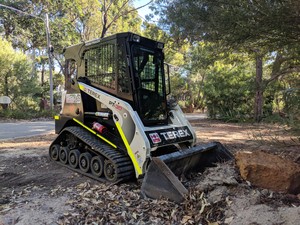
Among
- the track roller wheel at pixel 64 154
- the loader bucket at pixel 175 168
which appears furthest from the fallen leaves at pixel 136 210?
the track roller wheel at pixel 64 154

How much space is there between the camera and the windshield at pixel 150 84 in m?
5.10

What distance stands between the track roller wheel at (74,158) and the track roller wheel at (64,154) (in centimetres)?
17

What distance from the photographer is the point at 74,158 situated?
5645mm

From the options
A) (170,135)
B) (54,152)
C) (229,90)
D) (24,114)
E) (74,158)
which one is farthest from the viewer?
(24,114)

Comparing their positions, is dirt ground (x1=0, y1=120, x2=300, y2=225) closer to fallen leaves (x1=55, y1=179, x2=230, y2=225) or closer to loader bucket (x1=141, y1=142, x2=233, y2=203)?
fallen leaves (x1=55, y1=179, x2=230, y2=225)

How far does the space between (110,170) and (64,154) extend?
166cm

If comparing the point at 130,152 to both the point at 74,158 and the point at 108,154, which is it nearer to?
the point at 108,154

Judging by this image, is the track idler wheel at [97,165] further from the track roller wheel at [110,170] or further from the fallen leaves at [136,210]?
the fallen leaves at [136,210]

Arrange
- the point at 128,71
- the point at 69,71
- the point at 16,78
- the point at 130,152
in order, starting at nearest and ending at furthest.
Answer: the point at 130,152
the point at 128,71
the point at 69,71
the point at 16,78

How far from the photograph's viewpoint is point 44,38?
2702 cm

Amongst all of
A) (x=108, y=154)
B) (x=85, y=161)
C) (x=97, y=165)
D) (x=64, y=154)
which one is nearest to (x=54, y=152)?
(x=64, y=154)

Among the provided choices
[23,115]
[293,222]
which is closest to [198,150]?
[293,222]

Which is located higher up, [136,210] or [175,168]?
[175,168]

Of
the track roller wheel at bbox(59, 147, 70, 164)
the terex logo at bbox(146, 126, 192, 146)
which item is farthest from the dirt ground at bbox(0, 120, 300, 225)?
the track roller wheel at bbox(59, 147, 70, 164)
